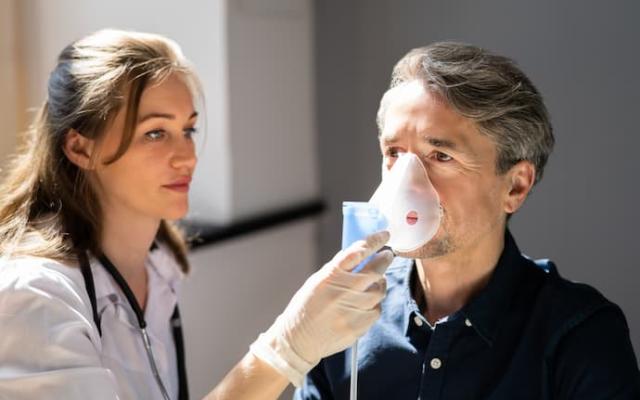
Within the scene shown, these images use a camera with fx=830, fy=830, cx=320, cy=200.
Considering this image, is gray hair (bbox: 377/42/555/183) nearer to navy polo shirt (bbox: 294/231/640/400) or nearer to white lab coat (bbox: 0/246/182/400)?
navy polo shirt (bbox: 294/231/640/400)

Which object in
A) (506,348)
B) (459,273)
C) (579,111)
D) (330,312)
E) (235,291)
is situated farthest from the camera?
(235,291)

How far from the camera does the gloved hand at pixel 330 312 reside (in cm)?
137

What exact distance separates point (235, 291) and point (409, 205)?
1408 mm

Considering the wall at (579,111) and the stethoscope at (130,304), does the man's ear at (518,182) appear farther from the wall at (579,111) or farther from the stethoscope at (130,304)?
the stethoscope at (130,304)

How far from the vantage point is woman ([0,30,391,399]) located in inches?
58.1

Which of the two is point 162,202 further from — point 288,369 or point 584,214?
point 584,214

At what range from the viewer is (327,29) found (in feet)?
9.46

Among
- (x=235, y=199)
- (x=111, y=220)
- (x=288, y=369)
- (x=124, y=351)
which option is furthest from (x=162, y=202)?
(x=235, y=199)

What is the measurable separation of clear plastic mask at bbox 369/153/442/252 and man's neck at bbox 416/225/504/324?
0.48ft

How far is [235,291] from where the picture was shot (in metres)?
2.73

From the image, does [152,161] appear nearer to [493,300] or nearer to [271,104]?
[493,300]

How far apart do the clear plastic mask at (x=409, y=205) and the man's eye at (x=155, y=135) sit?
1.99 feet

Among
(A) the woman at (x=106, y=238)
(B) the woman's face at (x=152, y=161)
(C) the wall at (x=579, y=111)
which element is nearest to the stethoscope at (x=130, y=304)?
(A) the woman at (x=106, y=238)

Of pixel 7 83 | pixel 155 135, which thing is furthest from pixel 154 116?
pixel 7 83
